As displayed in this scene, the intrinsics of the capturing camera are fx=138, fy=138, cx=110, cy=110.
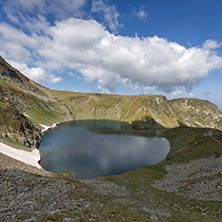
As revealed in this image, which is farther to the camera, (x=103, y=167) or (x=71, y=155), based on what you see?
(x=71, y=155)

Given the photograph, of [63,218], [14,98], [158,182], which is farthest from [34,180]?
A: [14,98]

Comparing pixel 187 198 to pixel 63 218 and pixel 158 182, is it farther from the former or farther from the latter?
pixel 63 218

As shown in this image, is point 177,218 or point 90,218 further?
point 177,218

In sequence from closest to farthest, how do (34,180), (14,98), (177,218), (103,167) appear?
(177,218) < (34,180) < (103,167) < (14,98)

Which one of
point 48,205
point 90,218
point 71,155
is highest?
point 90,218

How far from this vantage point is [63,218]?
468 inches

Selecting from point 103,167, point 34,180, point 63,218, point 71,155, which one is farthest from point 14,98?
point 63,218

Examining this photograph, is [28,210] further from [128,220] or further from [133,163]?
[133,163]

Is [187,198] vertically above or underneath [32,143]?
above

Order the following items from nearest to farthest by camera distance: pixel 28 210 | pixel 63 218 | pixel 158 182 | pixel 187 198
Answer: pixel 63 218, pixel 28 210, pixel 187 198, pixel 158 182

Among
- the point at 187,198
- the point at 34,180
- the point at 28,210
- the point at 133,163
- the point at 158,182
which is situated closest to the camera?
the point at 28,210

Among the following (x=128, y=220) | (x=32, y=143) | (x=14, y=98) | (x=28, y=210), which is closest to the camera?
(x=28, y=210)

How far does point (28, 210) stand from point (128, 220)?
402 inches

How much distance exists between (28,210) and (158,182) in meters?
40.7
